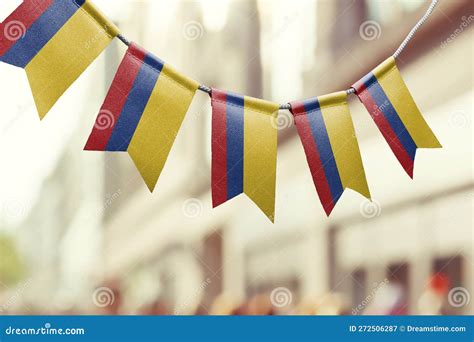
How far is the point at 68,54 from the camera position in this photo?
1270 millimetres

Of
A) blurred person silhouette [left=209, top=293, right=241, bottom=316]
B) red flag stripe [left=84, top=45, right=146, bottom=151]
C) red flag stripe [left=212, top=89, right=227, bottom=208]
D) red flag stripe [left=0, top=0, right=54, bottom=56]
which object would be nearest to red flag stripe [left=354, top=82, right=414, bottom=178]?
red flag stripe [left=212, top=89, right=227, bottom=208]

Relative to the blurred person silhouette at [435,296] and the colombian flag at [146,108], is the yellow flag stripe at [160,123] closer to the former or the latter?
the colombian flag at [146,108]

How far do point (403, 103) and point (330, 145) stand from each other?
0.66 ft

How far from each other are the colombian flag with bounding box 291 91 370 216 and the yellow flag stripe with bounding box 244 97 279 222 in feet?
0.21

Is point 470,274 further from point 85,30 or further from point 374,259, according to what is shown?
point 85,30

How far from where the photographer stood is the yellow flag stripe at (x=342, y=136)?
1.42 m

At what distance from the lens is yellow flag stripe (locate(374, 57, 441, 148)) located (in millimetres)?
1481

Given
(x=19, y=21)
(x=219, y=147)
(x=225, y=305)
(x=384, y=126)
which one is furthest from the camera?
(x=225, y=305)

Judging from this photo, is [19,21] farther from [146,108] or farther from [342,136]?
[342,136]

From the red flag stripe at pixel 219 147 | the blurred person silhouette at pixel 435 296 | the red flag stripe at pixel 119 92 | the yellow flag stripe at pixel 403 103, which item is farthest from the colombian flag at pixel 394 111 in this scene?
the blurred person silhouette at pixel 435 296

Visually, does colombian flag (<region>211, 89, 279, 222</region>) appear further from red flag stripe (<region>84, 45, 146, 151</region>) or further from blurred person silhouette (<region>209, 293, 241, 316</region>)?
blurred person silhouette (<region>209, 293, 241, 316</region>)

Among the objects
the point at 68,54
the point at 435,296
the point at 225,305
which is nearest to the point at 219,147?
the point at 68,54

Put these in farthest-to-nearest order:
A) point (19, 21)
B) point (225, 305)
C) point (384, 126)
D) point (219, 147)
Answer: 1. point (225, 305)
2. point (384, 126)
3. point (219, 147)
4. point (19, 21)

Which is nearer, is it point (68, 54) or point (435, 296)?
point (68, 54)
